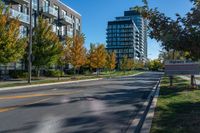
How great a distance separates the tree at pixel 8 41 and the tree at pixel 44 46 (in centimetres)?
671

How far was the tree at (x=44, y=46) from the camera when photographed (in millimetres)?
41938

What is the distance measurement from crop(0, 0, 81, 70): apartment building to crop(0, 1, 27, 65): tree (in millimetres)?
4003

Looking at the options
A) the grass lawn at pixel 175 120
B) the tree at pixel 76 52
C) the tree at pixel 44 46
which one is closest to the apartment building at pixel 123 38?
the tree at pixel 76 52

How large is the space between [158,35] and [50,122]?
12.9 ft

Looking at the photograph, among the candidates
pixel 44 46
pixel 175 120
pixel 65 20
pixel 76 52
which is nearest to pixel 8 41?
pixel 44 46

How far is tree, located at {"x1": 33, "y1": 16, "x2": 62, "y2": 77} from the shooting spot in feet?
138

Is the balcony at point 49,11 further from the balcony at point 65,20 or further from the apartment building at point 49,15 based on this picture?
the balcony at point 65,20

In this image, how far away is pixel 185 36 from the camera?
32.1ft

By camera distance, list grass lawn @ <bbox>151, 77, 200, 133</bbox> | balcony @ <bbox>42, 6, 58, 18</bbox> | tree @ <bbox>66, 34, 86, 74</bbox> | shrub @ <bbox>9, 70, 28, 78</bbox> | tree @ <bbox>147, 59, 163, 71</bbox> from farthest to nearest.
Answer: tree @ <bbox>147, 59, 163, 71</bbox> → balcony @ <bbox>42, 6, 58, 18</bbox> → tree @ <bbox>66, 34, 86, 74</bbox> → shrub @ <bbox>9, 70, 28, 78</bbox> → grass lawn @ <bbox>151, 77, 200, 133</bbox>

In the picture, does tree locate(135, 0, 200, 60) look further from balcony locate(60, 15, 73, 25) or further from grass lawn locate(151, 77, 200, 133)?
balcony locate(60, 15, 73, 25)

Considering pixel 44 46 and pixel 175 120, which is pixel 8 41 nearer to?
pixel 44 46

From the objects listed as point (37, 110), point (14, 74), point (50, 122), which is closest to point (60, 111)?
point (37, 110)

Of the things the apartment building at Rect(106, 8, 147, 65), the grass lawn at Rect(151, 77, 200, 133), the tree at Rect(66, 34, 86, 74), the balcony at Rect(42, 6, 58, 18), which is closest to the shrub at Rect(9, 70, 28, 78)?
the tree at Rect(66, 34, 86, 74)

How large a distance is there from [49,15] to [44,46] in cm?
1603
